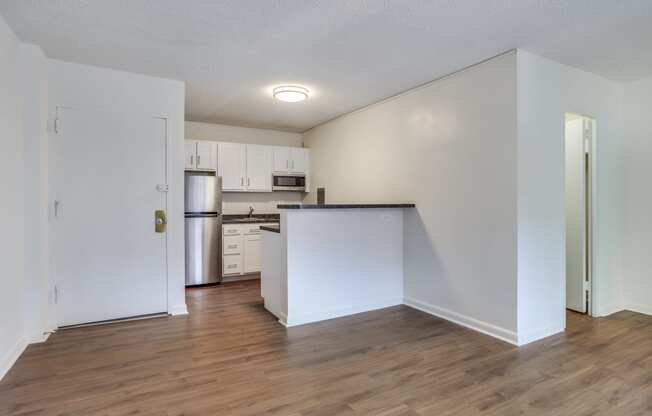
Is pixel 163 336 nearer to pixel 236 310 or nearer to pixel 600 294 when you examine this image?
pixel 236 310

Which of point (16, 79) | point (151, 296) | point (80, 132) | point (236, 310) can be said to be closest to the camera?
point (16, 79)

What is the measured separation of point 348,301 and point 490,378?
161cm

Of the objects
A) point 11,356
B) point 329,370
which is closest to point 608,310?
point 329,370

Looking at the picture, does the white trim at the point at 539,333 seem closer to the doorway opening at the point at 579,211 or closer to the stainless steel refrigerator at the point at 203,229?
the doorway opening at the point at 579,211

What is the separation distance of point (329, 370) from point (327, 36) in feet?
7.94

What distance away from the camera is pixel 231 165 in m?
5.61

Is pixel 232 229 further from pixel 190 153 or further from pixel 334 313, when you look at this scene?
pixel 334 313

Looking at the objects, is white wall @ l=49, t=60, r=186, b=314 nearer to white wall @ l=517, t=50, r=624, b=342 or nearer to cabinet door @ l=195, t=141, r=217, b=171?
cabinet door @ l=195, t=141, r=217, b=171

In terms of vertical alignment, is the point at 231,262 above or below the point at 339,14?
below

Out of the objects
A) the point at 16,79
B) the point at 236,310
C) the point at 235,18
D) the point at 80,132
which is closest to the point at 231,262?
the point at 236,310

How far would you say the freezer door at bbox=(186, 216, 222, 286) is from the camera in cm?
502

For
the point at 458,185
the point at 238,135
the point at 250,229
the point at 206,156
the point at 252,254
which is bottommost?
the point at 252,254

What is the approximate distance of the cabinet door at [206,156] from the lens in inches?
210

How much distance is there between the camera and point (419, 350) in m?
2.81
